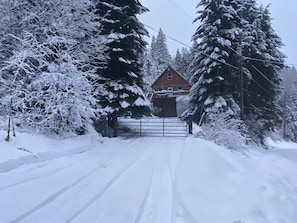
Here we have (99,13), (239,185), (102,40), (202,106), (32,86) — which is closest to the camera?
(239,185)

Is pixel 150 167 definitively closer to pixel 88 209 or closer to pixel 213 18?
pixel 88 209

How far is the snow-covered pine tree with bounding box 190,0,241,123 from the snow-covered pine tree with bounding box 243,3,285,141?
2792 millimetres

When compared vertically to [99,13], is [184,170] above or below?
below

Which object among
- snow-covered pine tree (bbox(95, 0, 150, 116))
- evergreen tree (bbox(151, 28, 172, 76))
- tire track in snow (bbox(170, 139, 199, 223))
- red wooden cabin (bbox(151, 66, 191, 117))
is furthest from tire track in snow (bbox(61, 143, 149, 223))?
evergreen tree (bbox(151, 28, 172, 76))

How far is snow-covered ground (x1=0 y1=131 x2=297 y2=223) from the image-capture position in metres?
3.98

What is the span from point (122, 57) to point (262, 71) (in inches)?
566

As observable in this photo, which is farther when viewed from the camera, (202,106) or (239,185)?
(202,106)

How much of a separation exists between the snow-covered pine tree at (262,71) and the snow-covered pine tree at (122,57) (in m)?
10.4

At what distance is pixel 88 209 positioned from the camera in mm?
4254

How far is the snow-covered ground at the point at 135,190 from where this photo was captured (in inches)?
157

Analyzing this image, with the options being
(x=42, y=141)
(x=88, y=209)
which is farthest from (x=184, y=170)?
(x=42, y=141)

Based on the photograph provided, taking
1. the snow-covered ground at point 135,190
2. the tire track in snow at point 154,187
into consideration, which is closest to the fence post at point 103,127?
the tire track in snow at point 154,187

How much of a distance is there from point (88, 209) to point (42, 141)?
5117 millimetres

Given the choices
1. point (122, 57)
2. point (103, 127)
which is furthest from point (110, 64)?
point (103, 127)
